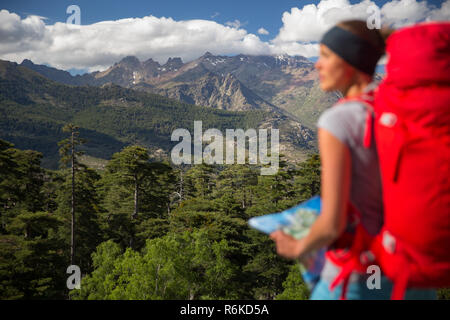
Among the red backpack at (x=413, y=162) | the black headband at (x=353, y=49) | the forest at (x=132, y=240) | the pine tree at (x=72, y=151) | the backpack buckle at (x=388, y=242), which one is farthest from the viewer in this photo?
the pine tree at (x=72, y=151)

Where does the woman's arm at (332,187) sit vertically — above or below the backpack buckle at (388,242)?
above

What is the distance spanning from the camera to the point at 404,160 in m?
1.32

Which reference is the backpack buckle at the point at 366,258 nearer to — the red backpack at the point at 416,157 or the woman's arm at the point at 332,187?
the red backpack at the point at 416,157

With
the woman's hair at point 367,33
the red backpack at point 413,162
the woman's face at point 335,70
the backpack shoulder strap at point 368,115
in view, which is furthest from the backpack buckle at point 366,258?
the woman's hair at point 367,33

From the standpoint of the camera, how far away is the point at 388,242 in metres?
1.42

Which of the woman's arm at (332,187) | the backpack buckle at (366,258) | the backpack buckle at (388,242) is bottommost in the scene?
the backpack buckle at (366,258)

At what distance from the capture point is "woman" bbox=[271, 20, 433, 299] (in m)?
1.38

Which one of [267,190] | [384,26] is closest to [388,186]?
[384,26]

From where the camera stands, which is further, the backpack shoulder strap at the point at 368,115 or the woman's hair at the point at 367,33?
the woman's hair at the point at 367,33

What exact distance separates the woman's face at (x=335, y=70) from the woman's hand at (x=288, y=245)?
831 mm

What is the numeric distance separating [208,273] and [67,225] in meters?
14.0

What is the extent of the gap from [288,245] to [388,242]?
0.46 m

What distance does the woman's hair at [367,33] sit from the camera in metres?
1.55

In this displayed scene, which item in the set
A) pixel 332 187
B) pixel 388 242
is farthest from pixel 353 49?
pixel 388 242
